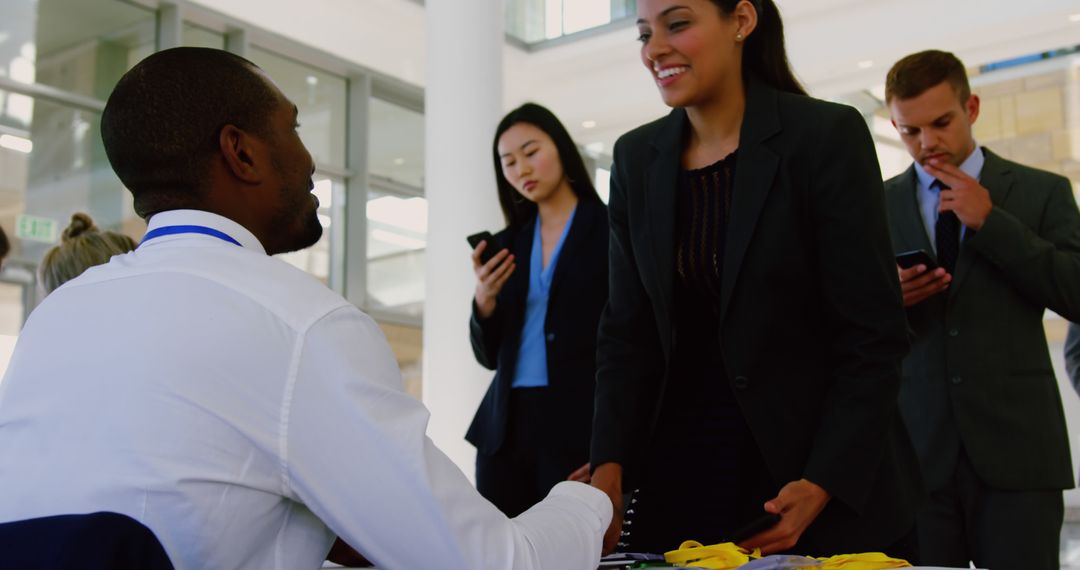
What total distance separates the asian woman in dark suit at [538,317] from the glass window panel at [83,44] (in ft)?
21.3

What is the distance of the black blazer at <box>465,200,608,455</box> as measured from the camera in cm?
330

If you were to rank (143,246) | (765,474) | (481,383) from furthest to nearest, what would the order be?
(481,383)
(765,474)
(143,246)

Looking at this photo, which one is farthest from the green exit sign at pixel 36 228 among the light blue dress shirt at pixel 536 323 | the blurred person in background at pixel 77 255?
the light blue dress shirt at pixel 536 323

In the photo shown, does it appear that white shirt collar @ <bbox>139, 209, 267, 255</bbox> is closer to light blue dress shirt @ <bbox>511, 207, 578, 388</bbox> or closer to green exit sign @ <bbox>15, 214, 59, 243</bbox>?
light blue dress shirt @ <bbox>511, 207, 578, 388</bbox>

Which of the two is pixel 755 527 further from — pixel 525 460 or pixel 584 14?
pixel 584 14

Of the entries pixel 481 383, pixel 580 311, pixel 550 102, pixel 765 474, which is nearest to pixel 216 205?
pixel 765 474

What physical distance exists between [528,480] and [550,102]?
33.7 ft

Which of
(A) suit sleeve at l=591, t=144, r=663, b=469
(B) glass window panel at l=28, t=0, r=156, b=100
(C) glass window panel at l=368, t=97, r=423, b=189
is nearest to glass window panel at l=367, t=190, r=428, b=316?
(C) glass window panel at l=368, t=97, r=423, b=189

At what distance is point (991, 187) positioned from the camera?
10.1 feet

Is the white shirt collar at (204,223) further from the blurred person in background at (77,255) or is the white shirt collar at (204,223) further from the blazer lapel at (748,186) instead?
the blurred person in background at (77,255)

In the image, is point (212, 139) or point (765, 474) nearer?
point (212, 139)

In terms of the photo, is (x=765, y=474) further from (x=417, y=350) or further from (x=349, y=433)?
(x=417, y=350)

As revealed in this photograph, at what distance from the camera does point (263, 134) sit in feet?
4.65

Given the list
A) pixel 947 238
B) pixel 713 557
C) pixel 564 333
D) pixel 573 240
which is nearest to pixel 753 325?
pixel 713 557
